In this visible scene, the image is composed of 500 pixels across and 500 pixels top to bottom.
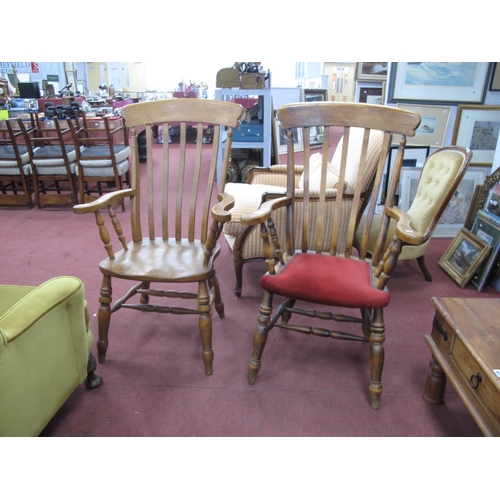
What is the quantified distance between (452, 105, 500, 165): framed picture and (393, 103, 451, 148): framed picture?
9 cm

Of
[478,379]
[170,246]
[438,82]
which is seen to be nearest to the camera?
[478,379]

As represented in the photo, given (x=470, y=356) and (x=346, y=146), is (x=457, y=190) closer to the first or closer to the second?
(x=346, y=146)

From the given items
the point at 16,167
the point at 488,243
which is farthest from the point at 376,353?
the point at 16,167

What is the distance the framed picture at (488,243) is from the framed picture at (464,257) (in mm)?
32

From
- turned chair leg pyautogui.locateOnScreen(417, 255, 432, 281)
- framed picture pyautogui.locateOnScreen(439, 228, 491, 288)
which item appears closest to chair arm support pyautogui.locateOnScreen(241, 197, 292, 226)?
turned chair leg pyautogui.locateOnScreen(417, 255, 432, 281)

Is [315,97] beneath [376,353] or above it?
above

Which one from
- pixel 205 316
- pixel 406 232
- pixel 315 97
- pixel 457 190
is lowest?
pixel 205 316

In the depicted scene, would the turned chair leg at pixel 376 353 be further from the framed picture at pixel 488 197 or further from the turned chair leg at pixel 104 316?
the framed picture at pixel 488 197

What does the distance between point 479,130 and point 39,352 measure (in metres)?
3.29

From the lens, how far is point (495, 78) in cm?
292

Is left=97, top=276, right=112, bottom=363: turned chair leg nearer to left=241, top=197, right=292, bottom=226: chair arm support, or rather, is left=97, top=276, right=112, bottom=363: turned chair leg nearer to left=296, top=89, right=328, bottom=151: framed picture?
left=241, top=197, right=292, bottom=226: chair arm support
